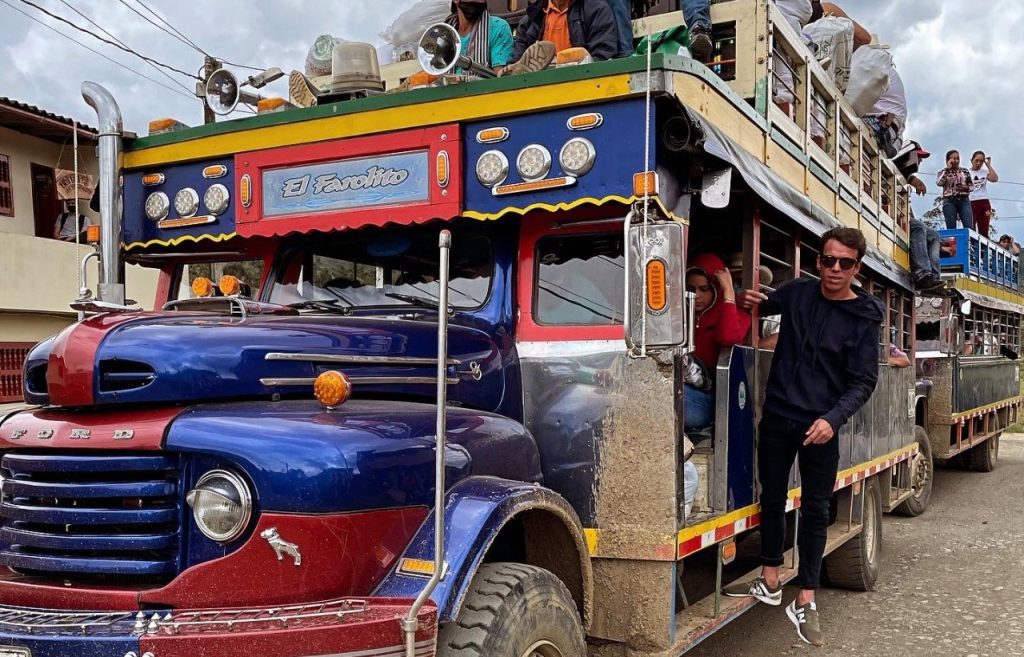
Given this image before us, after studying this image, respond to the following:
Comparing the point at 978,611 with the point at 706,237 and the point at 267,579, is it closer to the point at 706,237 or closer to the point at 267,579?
the point at 706,237

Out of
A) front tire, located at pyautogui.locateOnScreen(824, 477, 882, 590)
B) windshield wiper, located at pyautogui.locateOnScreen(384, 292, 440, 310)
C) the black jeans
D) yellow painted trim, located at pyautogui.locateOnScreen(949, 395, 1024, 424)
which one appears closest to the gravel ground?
front tire, located at pyautogui.locateOnScreen(824, 477, 882, 590)

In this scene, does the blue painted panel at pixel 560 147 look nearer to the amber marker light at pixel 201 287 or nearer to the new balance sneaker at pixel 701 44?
the new balance sneaker at pixel 701 44

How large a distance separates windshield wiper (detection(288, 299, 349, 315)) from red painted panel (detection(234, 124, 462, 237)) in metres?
0.32

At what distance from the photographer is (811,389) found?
407cm

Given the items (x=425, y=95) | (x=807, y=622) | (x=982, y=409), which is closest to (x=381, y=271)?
(x=425, y=95)

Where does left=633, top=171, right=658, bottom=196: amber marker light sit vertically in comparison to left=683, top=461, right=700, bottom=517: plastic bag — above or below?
above

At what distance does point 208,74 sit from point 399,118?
1292mm

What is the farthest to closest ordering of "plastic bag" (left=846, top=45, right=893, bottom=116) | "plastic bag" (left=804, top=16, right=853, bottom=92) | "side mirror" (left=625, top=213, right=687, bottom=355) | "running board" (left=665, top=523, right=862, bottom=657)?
"plastic bag" (left=846, top=45, right=893, bottom=116), "plastic bag" (left=804, top=16, right=853, bottom=92), "running board" (left=665, top=523, right=862, bottom=657), "side mirror" (left=625, top=213, right=687, bottom=355)

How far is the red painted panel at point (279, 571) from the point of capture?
228 cm

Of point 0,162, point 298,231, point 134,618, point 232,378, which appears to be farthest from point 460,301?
point 0,162

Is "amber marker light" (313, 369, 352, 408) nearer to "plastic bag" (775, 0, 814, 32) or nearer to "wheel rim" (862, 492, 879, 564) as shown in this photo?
"plastic bag" (775, 0, 814, 32)

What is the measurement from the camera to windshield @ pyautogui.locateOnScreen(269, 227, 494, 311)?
3.66 m

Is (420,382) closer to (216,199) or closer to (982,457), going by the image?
(216,199)

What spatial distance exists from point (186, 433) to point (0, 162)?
14396 mm
